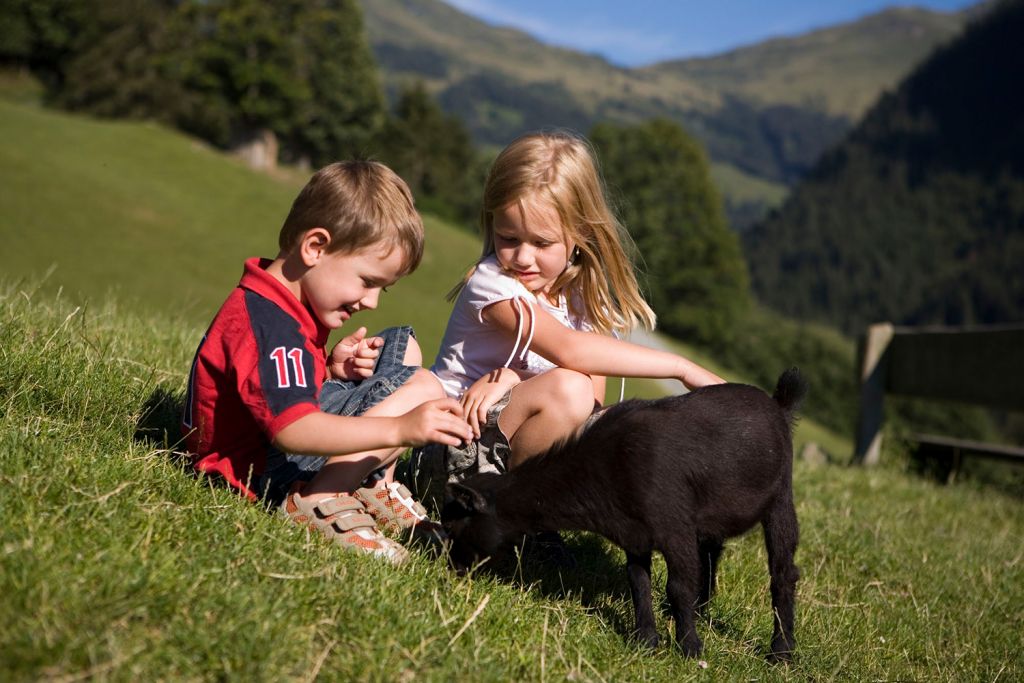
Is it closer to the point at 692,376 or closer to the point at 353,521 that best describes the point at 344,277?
the point at 353,521

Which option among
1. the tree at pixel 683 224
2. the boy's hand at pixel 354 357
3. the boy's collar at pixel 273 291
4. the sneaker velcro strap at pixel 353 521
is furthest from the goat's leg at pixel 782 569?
the tree at pixel 683 224

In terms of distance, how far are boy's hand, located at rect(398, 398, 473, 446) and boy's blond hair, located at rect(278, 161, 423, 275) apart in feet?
2.32

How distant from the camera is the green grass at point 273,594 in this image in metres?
2.32

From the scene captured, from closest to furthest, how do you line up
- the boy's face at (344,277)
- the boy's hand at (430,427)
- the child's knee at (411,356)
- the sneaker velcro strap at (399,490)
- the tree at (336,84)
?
the boy's hand at (430,427) → the boy's face at (344,277) → the sneaker velcro strap at (399,490) → the child's knee at (411,356) → the tree at (336,84)

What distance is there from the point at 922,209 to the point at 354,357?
175289 mm

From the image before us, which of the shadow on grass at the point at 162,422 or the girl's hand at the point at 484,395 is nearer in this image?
the girl's hand at the point at 484,395

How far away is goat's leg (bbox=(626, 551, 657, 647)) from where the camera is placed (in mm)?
3275

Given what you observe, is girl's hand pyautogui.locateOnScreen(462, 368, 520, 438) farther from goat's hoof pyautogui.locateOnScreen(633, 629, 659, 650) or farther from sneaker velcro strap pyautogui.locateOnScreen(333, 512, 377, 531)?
goat's hoof pyautogui.locateOnScreen(633, 629, 659, 650)

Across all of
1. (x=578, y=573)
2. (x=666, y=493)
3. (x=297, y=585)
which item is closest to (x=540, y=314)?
(x=666, y=493)

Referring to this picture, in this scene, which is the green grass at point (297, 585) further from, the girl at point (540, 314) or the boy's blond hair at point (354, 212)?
the boy's blond hair at point (354, 212)

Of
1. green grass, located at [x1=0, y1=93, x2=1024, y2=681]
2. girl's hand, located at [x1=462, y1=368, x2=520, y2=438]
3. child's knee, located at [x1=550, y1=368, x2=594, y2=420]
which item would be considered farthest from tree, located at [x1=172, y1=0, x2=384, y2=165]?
child's knee, located at [x1=550, y1=368, x2=594, y2=420]

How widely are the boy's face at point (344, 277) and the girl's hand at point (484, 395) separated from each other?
569 millimetres

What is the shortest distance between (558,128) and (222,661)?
3099 mm

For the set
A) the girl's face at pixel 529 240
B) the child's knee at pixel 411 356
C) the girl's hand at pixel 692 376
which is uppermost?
the girl's face at pixel 529 240
